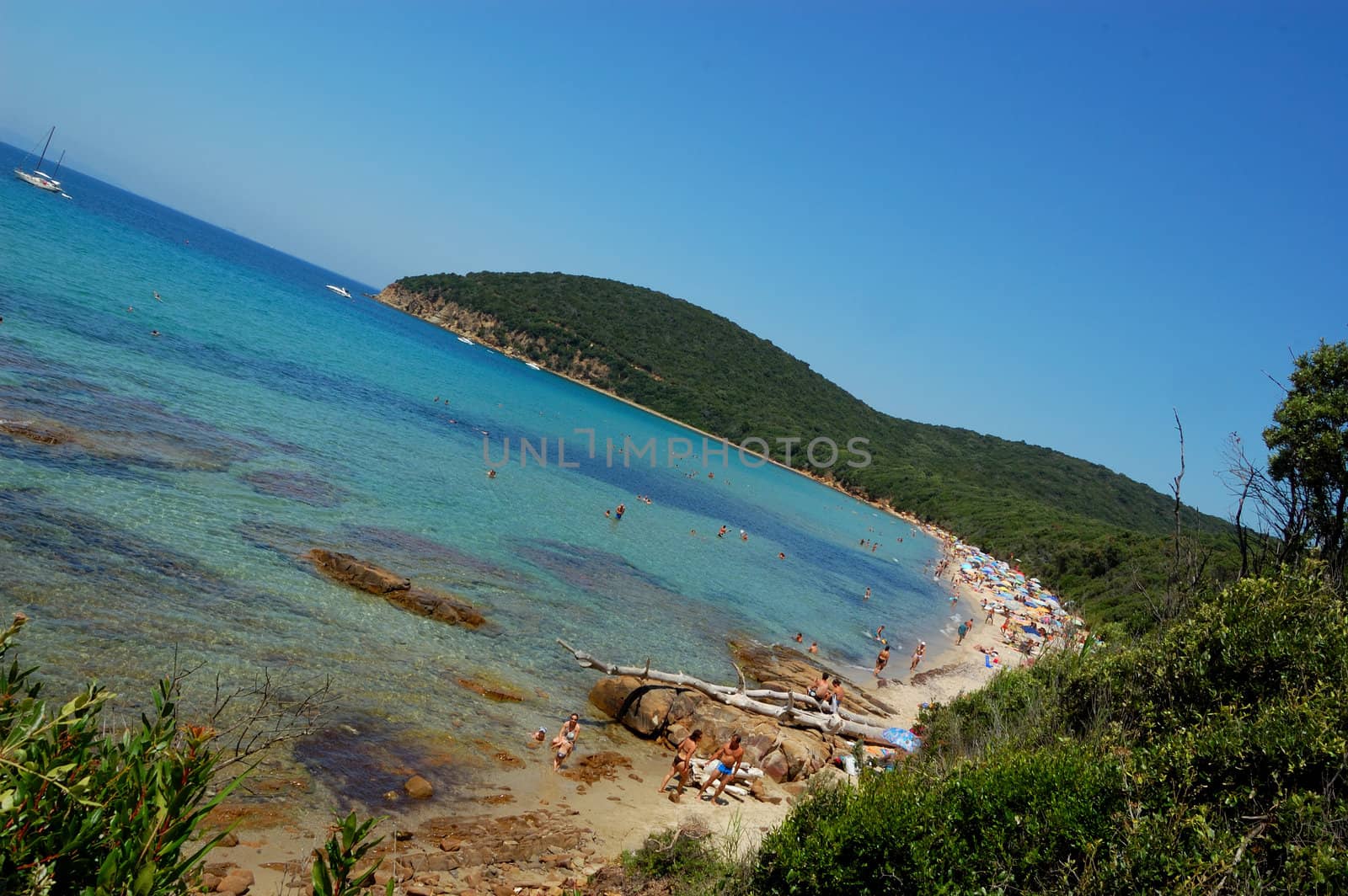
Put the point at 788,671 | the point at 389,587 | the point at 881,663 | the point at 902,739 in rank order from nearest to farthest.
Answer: the point at 902,739
the point at 389,587
the point at 788,671
the point at 881,663

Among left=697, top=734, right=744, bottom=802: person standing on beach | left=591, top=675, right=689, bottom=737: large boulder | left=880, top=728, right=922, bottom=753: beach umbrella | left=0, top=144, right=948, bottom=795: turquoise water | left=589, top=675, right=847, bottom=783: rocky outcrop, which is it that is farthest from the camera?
left=880, top=728, right=922, bottom=753: beach umbrella

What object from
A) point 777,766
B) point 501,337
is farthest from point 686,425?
point 777,766

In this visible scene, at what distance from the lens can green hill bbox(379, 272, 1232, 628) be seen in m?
96.4

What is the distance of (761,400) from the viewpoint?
119000mm

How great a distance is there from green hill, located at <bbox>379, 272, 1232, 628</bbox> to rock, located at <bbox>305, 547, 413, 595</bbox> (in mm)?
66532

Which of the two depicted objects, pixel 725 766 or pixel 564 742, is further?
pixel 725 766

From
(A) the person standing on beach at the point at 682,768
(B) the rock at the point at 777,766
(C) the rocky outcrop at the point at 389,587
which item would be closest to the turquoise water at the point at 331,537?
(C) the rocky outcrop at the point at 389,587

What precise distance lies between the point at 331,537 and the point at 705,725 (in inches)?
444

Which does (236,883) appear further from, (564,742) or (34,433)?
(34,433)

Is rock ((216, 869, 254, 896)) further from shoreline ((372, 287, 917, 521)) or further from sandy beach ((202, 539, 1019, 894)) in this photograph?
shoreline ((372, 287, 917, 521))

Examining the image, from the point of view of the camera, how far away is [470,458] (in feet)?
126

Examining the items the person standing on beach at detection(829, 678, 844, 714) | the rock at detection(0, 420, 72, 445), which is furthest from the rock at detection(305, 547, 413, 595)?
the person standing on beach at detection(829, 678, 844, 714)

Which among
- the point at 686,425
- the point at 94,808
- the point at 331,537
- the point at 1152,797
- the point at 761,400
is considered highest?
the point at 761,400

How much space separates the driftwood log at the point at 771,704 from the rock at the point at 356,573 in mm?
4395
